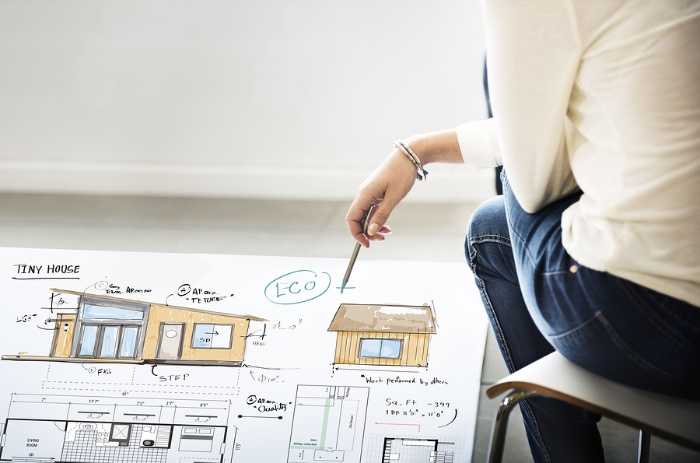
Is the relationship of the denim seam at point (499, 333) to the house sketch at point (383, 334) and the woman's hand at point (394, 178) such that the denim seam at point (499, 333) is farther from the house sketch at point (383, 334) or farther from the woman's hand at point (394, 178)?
the house sketch at point (383, 334)

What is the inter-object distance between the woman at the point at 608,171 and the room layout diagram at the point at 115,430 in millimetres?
610

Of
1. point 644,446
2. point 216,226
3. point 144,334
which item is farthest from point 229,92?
point 644,446

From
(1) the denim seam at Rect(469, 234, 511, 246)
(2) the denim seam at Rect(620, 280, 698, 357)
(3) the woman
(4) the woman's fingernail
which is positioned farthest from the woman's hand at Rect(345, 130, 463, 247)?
(2) the denim seam at Rect(620, 280, 698, 357)

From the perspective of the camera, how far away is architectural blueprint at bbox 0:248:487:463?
40.9 inches

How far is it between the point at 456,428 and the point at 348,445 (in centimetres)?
16

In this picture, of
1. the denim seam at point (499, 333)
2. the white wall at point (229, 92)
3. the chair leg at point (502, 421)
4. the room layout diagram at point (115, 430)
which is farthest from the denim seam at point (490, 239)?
the white wall at point (229, 92)

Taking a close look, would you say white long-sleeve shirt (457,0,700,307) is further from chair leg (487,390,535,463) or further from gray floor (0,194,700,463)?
gray floor (0,194,700,463)

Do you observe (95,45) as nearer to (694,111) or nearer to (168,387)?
(168,387)

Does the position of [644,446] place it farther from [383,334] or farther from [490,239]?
[383,334]

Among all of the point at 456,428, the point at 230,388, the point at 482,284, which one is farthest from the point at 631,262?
the point at 230,388

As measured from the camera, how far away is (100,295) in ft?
4.05

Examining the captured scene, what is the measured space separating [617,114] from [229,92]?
1054 millimetres

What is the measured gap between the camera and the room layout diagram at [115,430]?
103cm

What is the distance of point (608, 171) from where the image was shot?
55 centimetres
